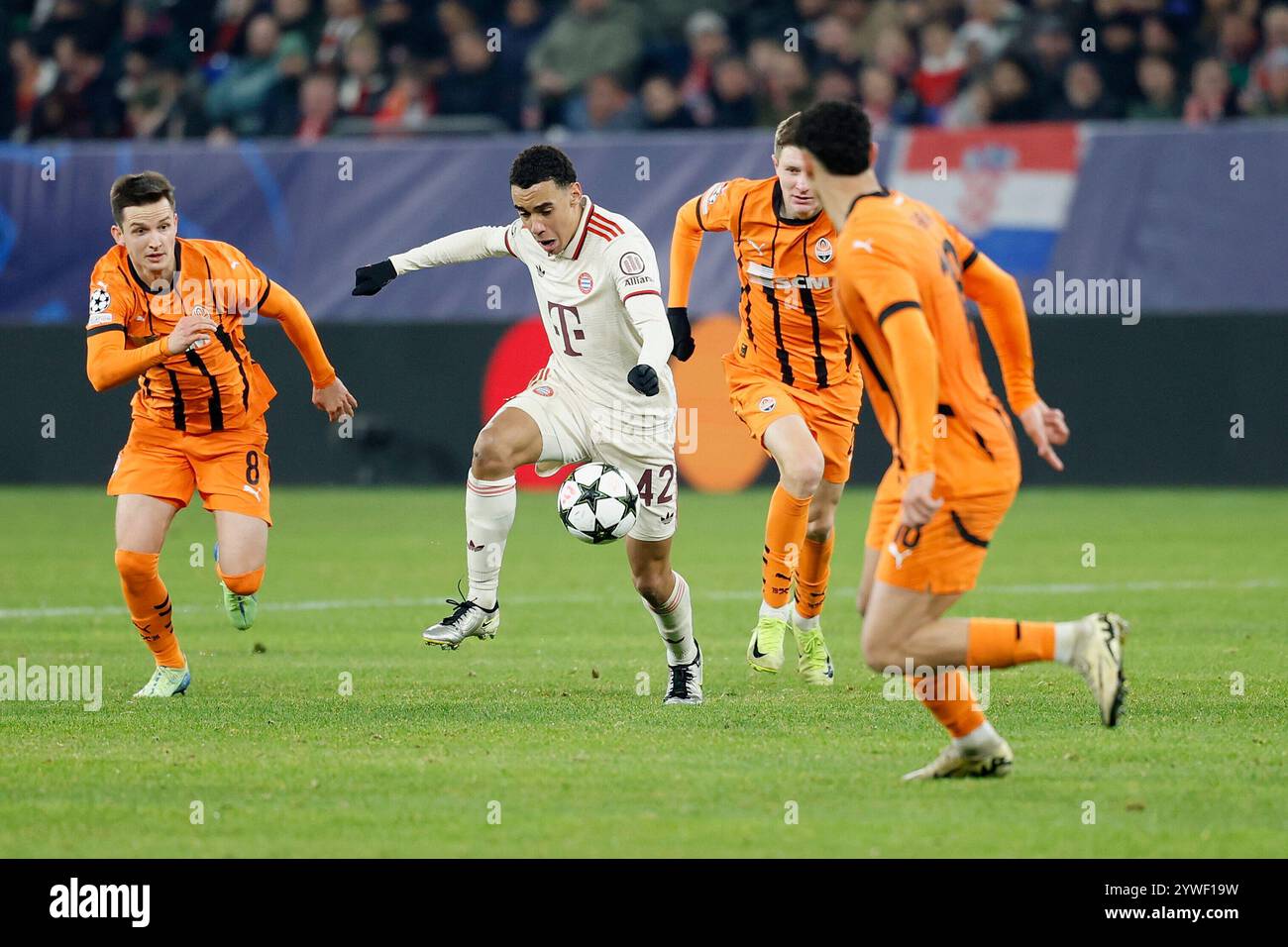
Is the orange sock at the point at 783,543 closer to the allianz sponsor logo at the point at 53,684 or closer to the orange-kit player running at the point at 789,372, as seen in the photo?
A: the orange-kit player running at the point at 789,372

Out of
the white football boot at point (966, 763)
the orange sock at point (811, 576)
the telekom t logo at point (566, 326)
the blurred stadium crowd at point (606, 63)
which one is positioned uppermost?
the blurred stadium crowd at point (606, 63)

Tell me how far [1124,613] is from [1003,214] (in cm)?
741

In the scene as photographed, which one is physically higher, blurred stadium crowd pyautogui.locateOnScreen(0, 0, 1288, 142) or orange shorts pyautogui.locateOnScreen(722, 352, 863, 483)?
blurred stadium crowd pyautogui.locateOnScreen(0, 0, 1288, 142)

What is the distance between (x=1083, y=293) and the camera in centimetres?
1706

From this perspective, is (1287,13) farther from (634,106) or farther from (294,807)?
(294,807)

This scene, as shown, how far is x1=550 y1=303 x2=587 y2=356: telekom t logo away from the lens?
7.96m

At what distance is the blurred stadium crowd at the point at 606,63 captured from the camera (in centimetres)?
1777

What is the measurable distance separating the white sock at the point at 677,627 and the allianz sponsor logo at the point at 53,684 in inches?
89.2

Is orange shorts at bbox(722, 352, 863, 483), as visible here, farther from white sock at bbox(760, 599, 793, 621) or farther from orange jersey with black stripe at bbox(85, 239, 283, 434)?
orange jersey with black stripe at bbox(85, 239, 283, 434)

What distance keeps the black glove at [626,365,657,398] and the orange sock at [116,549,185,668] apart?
7.43 ft

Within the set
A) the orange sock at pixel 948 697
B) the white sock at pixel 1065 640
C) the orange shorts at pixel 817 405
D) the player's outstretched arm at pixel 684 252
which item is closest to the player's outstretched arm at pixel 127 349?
the player's outstretched arm at pixel 684 252

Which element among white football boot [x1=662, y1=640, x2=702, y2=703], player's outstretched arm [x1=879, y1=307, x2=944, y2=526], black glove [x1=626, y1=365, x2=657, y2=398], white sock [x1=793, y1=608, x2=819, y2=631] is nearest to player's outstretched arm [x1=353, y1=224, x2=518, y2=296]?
black glove [x1=626, y1=365, x2=657, y2=398]
